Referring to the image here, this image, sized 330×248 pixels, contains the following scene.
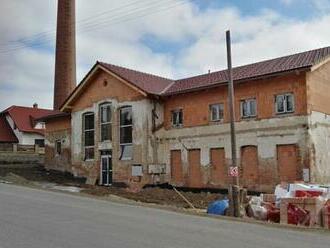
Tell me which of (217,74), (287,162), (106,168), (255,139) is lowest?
(106,168)

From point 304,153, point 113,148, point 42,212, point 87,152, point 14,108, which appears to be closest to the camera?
point 42,212

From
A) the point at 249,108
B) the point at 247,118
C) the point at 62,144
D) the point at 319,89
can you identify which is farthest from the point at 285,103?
the point at 62,144

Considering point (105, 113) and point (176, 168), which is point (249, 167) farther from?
point (105, 113)

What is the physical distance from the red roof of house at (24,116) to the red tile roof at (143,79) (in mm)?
26667

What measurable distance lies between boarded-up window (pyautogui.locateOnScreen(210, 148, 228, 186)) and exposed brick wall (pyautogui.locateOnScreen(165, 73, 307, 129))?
1.83 metres

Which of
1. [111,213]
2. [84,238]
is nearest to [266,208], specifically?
[111,213]

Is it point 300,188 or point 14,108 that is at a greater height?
point 14,108

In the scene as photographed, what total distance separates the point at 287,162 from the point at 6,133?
42.6 metres

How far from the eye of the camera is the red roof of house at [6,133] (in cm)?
5869

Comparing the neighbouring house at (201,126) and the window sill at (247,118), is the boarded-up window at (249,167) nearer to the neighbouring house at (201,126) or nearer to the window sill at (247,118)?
the neighbouring house at (201,126)

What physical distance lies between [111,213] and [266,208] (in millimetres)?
6303

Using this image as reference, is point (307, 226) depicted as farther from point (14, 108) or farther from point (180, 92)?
point (14, 108)

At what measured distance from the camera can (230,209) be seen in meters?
17.5

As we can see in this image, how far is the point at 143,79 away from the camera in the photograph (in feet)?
109
